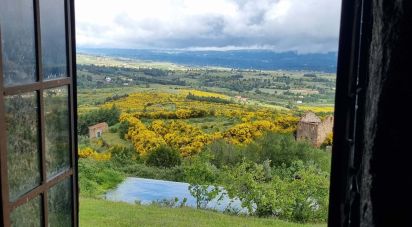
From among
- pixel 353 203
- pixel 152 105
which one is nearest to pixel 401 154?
pixel 353 203

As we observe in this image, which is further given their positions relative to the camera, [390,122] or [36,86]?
[36,86]

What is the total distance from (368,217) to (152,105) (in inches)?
333

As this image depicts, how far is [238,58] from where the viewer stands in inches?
386

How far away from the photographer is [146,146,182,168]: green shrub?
8.05m

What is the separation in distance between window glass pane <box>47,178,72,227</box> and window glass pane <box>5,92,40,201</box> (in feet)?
0.42

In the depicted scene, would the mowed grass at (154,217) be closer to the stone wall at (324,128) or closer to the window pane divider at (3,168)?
the stone wall at (324,128)

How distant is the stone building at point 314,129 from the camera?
7254mm

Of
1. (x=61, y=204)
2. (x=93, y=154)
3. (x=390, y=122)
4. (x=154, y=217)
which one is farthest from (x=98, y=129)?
(x=390, y=122)

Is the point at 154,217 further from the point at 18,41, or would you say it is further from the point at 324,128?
the point at 18,41

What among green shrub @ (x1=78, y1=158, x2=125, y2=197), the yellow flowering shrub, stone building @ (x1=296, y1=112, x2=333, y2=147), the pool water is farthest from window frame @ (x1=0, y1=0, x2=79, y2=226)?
the yellow flowering shrub

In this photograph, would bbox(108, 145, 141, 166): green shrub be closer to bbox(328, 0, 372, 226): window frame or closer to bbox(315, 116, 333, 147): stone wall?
bbox(315, 116, 333, 147): stone wall

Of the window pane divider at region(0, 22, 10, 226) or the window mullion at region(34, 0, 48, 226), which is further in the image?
the window mullion at region(34, 0, 48, 226)

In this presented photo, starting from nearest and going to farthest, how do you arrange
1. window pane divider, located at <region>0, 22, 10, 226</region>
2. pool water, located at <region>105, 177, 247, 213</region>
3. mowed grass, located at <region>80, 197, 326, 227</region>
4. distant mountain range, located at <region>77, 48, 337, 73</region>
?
window pane divider, located at <region>0, 22, 10, 226</region>, mowed grass, located at <region>80, 197, 326, 227</region>, pool water, located at <region>105, 177, 247, 213</region>, distant mountain range, located at <region>77, 48, 337, 73</region>

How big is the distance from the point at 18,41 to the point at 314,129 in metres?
6.39
